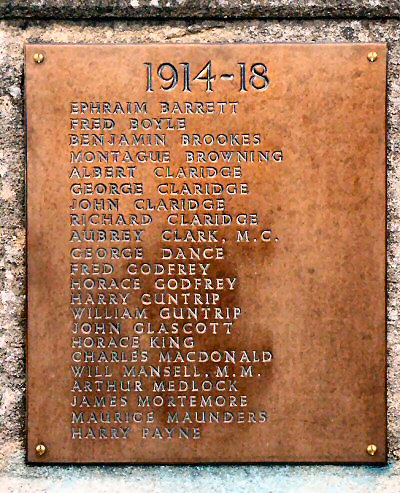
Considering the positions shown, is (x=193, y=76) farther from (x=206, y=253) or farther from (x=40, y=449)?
(x=40, y=449)

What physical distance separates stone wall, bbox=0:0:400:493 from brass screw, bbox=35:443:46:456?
0.17ft

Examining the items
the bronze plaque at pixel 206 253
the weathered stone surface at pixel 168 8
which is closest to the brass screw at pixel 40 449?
the bronze plaque at pixel 206 253

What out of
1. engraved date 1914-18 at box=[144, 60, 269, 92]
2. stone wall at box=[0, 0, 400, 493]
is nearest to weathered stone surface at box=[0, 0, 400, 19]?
stone wall at box=[0, 0, 400, 493]

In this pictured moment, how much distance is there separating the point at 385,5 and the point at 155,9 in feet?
1.98

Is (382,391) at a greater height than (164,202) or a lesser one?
lesser

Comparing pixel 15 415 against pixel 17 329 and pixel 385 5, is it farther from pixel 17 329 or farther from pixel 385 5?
pixel 385 5

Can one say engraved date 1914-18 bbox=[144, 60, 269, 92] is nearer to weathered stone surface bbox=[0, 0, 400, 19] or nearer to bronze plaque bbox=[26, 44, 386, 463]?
bronze plaque bbox=[26, 44, 386, 463]

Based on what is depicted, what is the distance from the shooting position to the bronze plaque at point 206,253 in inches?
72.1

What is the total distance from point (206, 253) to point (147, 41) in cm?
58

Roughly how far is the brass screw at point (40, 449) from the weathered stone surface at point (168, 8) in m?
1.12

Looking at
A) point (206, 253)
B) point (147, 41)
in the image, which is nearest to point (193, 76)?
point (147, 41)

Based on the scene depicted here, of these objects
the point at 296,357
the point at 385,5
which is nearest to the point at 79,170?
the point at 296,357

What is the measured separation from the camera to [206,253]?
184 centimetres

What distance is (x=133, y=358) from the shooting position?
1843mm
